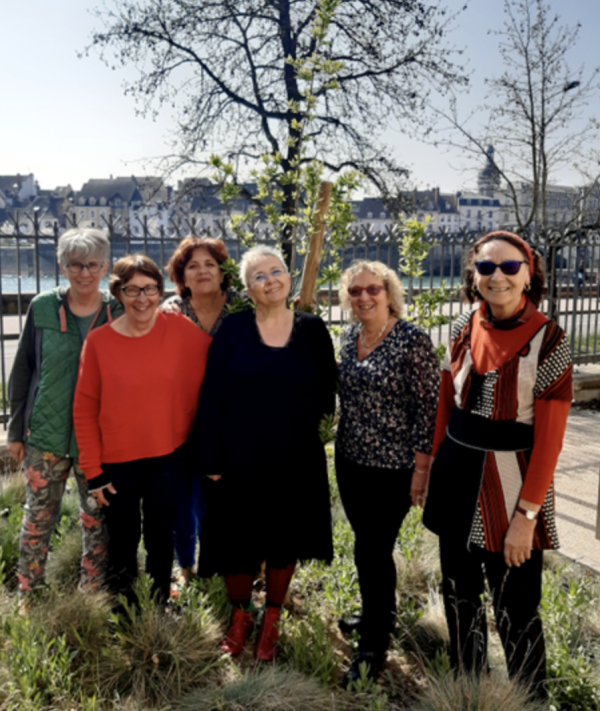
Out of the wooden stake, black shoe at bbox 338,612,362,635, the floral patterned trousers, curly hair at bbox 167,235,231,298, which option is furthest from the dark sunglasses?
the floral patterned trousers

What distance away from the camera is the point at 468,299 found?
2363 millimetres

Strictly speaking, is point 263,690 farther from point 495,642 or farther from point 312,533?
point 495,642

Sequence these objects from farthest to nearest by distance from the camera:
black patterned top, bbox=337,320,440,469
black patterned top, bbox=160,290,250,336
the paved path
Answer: the paved path, black patterned top, bbox=160,290,250,336, black patterned top, bbox=337,320,440,469

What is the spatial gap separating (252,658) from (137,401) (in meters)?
1.30

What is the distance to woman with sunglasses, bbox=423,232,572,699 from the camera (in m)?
1.98

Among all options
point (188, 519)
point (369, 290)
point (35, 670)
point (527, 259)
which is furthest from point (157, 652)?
point (527, 259)

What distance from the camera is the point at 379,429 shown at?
2.46 m

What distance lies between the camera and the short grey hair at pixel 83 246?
8.81 feet

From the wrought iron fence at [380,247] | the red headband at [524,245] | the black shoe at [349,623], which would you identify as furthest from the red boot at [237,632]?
the wrought iron fence at [380,247]

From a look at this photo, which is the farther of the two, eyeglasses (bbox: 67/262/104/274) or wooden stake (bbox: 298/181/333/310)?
wooden stake (bbox: 298/181/333/310)

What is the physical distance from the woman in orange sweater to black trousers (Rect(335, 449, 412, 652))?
2.56 feet

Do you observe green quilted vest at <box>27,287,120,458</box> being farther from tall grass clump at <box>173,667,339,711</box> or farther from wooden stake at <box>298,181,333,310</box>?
tall grass clump at <box>173,667,339,711</box>

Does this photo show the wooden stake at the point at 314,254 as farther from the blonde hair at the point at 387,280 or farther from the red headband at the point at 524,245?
the red headband at the point at 524,245

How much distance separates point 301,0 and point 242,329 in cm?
957
